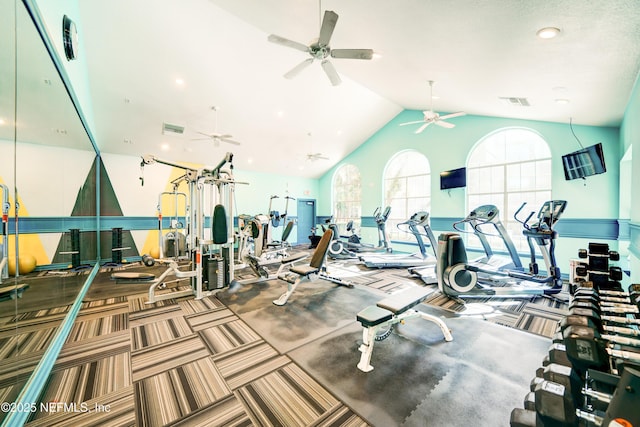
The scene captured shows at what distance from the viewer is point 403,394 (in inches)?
70.0

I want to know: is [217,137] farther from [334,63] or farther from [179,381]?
[179,381]

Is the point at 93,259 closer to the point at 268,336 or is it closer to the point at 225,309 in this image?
the point at 225,309

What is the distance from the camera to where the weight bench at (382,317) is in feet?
6.82

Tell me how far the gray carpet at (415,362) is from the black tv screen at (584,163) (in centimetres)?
365

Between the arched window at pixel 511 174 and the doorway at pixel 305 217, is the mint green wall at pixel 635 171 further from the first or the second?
the doorway at pixel 305 217

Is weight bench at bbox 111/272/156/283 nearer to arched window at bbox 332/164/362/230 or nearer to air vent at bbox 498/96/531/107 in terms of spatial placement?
air vent at bbox 498/96/531/107

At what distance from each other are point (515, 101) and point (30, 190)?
680cm

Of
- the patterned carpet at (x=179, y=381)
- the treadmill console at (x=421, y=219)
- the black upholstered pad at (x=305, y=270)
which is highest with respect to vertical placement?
the treadmill console at (x=421, y=219)

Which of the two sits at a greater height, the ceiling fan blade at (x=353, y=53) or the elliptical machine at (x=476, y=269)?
the ceiling fan blade at (x=353, y=53)

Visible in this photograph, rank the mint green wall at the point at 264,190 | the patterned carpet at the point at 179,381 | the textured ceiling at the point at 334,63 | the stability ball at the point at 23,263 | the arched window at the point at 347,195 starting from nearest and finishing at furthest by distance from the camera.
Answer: the patterned carpet at the point at 179,381, the stability ball at the point at 23,263, the textured ceiling at the point at 334,63, the mint green wall at the point at 264,190, the arched window at the point at 347,195

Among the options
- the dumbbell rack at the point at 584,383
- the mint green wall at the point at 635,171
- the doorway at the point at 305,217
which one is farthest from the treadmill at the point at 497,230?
the doorway at the point at 305,217

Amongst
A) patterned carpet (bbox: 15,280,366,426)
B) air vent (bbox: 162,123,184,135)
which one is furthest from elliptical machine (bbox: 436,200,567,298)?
air vent (bbox: 162,123,184,135)

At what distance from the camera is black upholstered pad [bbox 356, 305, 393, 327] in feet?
6.87

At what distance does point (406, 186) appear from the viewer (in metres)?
8.12
